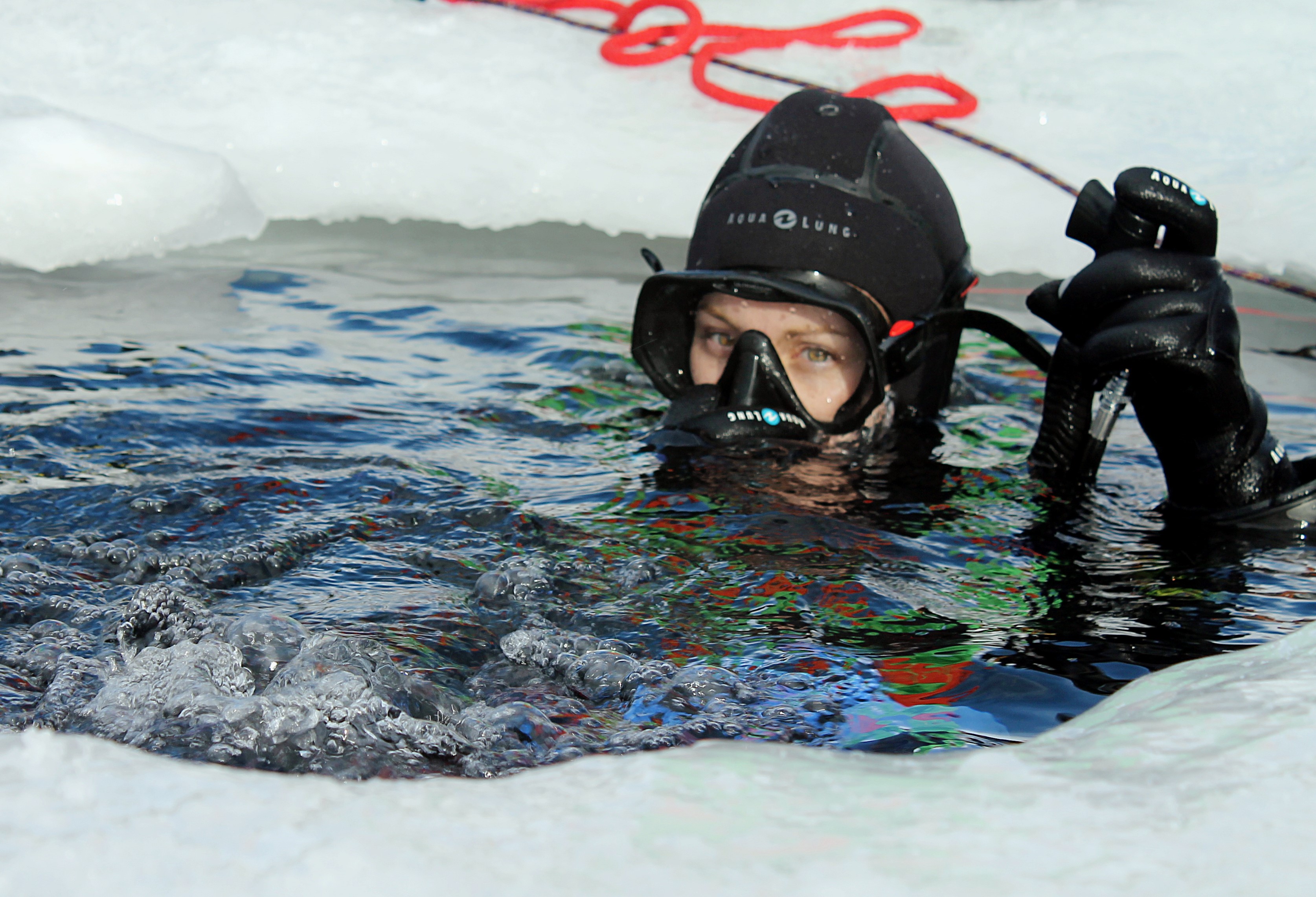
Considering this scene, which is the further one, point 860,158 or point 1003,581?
point 860,158

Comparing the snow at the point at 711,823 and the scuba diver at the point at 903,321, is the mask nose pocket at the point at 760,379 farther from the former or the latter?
the snow at the point at 711,823

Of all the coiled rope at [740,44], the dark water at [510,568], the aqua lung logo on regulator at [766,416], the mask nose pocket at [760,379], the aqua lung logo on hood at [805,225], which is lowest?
the dark water at [510,568]

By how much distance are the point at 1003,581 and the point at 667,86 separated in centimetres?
434

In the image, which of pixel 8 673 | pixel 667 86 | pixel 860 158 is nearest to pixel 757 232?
pixel 860 158

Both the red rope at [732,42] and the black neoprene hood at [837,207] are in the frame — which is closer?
the black neoprene hood at [837,207]

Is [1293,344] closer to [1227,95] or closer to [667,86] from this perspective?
[1227,95]

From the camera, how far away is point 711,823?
3.09 feet

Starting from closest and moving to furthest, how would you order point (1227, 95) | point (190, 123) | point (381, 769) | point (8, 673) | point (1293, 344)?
point (381, 769) → point (8, 673) → point (1293, 344) → point (190, 123) → point (1227, 95)

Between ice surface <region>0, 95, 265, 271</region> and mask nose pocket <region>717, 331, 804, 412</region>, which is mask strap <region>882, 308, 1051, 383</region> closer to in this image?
mask nose pocket <region>717, 331, 804, 412</region>

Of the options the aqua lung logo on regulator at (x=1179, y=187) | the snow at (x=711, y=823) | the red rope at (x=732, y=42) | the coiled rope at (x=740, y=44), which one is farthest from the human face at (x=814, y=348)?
the red rope at (x=732, y=42)

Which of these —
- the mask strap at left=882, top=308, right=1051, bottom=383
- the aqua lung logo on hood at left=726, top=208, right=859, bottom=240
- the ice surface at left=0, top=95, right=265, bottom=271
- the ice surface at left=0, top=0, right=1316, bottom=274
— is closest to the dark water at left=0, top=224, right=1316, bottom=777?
the mask strap at left=882, top=308, right=1051, bottom=383

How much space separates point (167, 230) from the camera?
4.62 m

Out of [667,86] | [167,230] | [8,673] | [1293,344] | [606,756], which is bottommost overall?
[8,673]

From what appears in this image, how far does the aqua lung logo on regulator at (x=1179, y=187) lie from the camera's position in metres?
2.29
